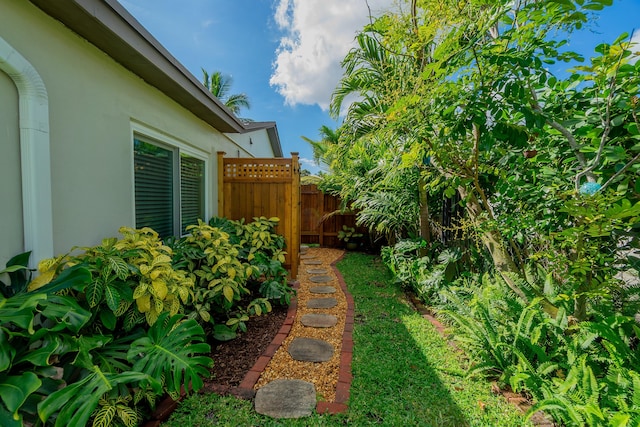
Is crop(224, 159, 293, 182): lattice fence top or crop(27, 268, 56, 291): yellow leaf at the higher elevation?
crop(224, 159, 293, 182): lattice fence top

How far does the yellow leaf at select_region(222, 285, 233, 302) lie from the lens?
279 cm

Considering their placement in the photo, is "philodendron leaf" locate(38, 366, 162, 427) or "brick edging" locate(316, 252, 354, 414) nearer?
"philodendron leaf" locate(38, 366, 162, 427)

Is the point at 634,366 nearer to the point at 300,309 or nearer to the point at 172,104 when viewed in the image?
the point at 300,309

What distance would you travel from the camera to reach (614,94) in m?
1.74

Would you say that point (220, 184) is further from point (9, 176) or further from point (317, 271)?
point (9, 176)

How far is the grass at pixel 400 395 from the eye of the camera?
6.09 ft

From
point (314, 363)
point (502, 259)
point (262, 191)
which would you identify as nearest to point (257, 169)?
point (262, 191)

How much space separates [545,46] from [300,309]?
361 cm

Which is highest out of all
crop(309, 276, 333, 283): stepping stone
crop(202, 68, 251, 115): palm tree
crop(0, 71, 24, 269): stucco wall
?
crop(202, 68, 251, 115): palm tree

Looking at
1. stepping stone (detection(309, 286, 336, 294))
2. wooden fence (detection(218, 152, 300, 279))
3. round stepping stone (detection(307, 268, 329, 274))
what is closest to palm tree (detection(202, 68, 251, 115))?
wooden fence (detection(218, 152, 300, 279))

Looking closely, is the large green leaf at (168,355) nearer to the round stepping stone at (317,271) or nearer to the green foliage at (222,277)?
the green foliage at (222,277)

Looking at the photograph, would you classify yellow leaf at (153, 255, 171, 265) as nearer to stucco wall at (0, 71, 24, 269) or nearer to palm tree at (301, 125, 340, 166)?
stucco wall at (0, 71, 24, 269)

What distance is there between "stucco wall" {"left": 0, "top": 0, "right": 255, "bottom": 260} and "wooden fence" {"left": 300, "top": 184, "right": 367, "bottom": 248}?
234 inches

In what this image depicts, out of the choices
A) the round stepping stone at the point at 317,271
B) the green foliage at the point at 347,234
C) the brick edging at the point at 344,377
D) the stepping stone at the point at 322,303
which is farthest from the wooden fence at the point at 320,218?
the brick edging at the point at 344,377
